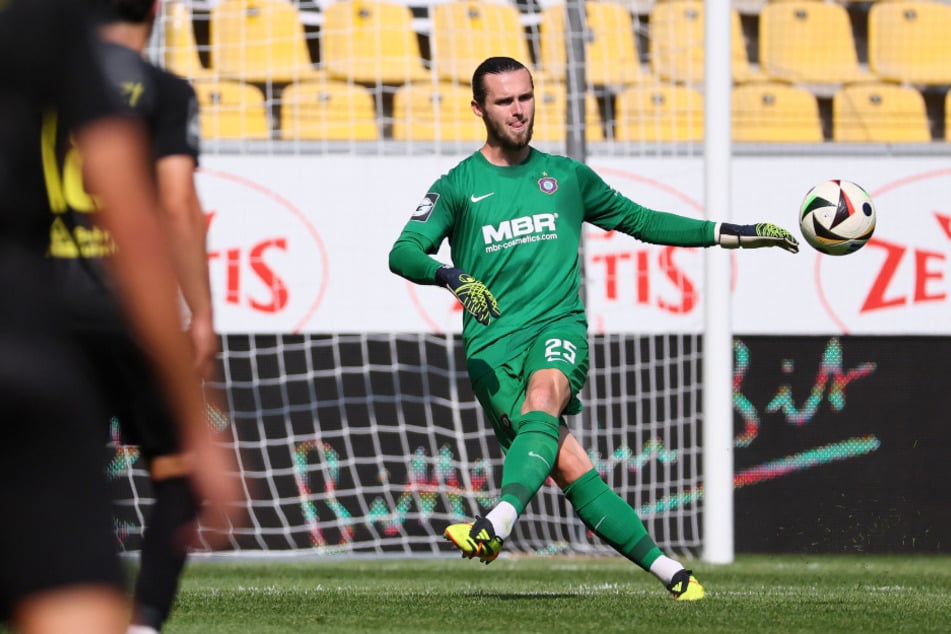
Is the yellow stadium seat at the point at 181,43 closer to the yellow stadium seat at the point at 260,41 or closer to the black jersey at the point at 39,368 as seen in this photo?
Result: the yellow stadium seat at the point at 260,41

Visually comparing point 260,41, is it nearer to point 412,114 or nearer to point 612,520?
point 412,114

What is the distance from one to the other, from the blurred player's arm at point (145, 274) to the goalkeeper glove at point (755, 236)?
417 cm

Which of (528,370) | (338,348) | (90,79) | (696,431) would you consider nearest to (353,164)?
(338,348)

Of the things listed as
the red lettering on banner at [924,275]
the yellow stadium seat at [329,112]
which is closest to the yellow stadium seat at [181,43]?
the yellow stadium seat at [329,112]

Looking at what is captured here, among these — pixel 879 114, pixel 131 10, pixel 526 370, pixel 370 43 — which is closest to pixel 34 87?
pixel 131 10

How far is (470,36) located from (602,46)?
90cm

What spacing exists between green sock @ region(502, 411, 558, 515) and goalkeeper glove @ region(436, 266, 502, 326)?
44 centimetres

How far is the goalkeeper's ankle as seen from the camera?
199 inches

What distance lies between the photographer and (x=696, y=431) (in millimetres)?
9594

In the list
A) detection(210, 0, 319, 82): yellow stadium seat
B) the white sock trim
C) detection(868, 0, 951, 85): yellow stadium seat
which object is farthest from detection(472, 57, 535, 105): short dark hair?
detection(868, 0, 951, 85): yellow stadium seat

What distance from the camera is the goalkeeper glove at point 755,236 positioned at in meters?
5.81

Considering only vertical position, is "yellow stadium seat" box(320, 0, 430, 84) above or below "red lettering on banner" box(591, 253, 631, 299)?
above

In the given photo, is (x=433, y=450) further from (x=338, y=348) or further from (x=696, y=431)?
(x=696, y=431)

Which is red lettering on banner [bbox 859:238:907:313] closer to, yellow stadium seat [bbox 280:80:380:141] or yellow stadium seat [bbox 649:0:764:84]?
yellow stadium seat [bbox 649:0:764:84]
